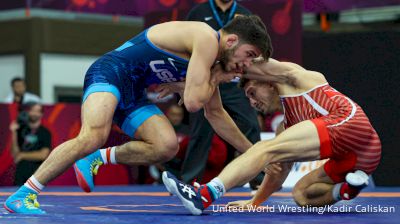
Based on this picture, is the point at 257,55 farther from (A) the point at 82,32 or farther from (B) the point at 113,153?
(A) the point at 82,32

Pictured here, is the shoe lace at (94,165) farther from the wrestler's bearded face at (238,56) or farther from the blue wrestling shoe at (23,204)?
the wrestler's bearded face at (238,56)

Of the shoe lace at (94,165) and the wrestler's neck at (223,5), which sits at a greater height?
the wrestler's neck at (223,5)

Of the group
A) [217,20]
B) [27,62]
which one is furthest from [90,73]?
[27,62]

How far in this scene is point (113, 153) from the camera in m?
5.04

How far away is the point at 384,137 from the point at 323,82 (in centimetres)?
424

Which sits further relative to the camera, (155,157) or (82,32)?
(82,32)

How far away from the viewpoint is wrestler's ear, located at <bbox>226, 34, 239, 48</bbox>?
14.5 feet

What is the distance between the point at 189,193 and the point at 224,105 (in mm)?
2740

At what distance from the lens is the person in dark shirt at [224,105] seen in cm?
664

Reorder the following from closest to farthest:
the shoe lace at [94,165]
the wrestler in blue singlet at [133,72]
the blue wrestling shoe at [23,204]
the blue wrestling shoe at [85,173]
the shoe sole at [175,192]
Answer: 1. the shoe sole at [175,192]
2. the blue wrestling shoe at [23,204]
3. the wrestler in blue singlet at [133,72]
4. the blue wrestling shoe at [85,173]
5. the shoe lace at [94,165]

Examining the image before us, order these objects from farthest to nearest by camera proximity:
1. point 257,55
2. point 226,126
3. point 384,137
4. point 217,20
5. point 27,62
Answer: point 27,62 < point 384,137 < point 217,20 < point 226,126 < point 257,55

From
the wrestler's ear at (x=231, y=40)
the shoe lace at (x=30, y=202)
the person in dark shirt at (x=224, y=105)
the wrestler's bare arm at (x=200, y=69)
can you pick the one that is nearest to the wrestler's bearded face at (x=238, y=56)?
the wrestler's ear at (x=231, y=40)

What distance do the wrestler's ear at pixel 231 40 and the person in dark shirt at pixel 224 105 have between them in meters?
2.18

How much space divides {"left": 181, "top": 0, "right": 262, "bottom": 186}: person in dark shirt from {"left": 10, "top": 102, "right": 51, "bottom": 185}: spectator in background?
2.56m
